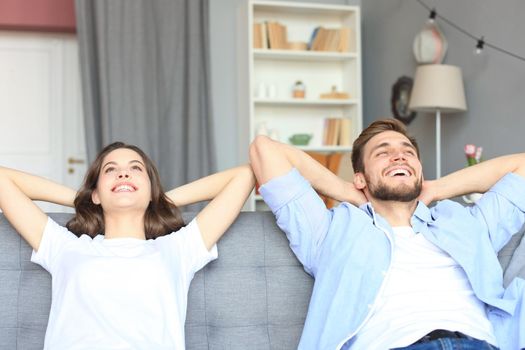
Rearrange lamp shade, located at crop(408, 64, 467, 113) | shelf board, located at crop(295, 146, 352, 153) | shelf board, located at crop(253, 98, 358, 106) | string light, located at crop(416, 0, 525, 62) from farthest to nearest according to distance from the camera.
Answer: shelf board, located at crop(295, 146, 352, 153) < shelf board, located at crop(253, 98, 358, 106) < lamp shade, located at crop(408, 64, 467, 113) < string light, located at crop(416, 0, 525, 62)

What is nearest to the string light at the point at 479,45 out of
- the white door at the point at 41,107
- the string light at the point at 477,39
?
the string light at the point at 477,39

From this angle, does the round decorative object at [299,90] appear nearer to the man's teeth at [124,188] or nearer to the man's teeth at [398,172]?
the man's teeth at [398,172]

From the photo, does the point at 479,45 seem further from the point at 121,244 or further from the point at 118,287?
the point at 118,287

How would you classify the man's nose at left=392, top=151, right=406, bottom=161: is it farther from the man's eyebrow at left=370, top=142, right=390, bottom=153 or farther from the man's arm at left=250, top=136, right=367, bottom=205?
the man's arm at left=250, top=136, right=367, bottom=205

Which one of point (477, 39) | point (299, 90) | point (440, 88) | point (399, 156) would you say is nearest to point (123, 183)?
point (399, 156)

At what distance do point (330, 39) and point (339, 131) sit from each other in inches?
27.7

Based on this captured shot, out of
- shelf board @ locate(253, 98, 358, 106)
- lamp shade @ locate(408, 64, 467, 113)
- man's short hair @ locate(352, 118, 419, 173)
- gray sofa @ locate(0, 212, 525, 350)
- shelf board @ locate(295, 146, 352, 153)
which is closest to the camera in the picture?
gray sofa @ locate(0, 212, 525, 350)

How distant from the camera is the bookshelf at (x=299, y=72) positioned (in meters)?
5.32

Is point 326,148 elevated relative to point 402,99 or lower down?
lower down

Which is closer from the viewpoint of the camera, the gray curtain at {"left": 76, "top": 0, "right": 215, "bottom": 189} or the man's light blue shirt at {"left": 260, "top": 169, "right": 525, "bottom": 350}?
the man's light blue shirt at {"left": 260, "top": 169, "right": 525, "bottom": 350}

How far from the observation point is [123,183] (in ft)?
6.28

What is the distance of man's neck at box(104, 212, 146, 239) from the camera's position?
6.35 ft

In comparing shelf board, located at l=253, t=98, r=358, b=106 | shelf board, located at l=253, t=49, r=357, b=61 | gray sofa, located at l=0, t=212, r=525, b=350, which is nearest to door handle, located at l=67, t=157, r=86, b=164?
shelf board, located at l=253, t=98, r=358, b=106

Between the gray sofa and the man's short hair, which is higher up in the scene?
the man's short hair
